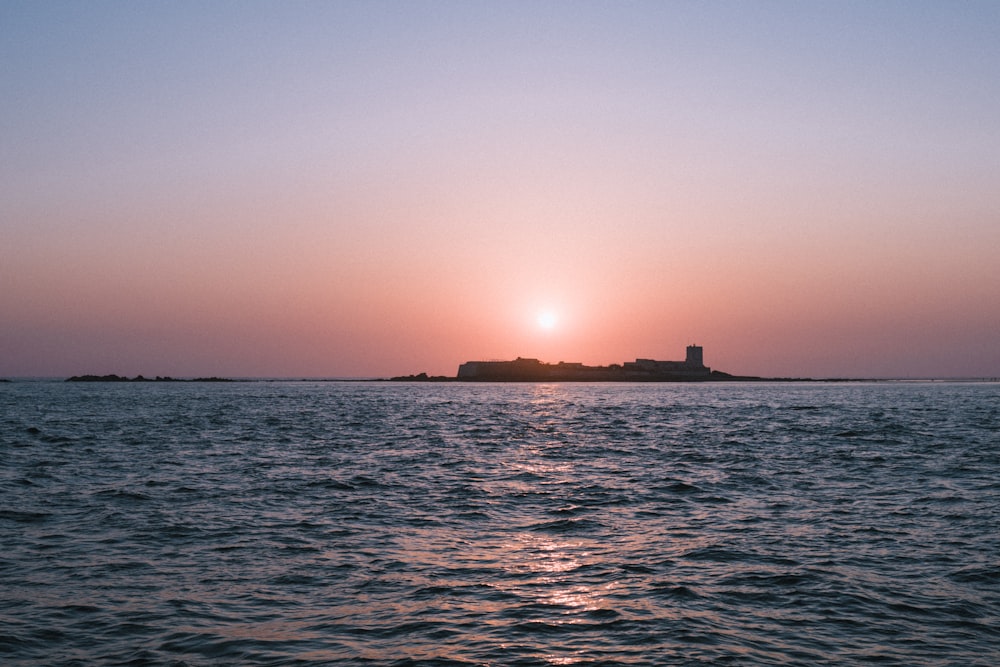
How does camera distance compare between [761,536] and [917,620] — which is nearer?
[917,620]

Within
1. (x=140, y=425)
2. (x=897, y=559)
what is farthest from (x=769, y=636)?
(x=140, y=425)

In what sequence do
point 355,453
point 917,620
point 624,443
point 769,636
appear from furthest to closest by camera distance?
point 624,443
point 355,453
point 917,620
point 769,636

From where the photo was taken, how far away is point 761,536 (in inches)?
817

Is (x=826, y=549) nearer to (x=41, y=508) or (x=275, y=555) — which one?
(x=275, y=555)

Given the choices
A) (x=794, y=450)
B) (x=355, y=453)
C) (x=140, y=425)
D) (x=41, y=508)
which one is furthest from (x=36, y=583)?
(x=140, y=425)

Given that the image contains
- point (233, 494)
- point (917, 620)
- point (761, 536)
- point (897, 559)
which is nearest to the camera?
point (917, 620)

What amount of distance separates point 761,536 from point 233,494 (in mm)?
17289

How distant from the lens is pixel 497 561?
1802cm

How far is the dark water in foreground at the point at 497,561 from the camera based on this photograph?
12336mm

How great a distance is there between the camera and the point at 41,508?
2431 centimetres

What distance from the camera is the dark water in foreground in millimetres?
12336

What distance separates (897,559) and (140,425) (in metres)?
62.4

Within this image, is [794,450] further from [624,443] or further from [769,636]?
[769,636]

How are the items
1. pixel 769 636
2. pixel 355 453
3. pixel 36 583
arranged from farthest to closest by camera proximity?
pixel 355 453 < pixel 36 583 < pixel 769 636
